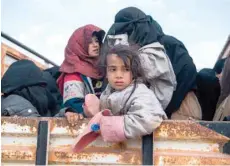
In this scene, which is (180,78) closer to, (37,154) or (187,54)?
(187,54)

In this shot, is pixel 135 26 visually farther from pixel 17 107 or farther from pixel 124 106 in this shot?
pixel 17 107

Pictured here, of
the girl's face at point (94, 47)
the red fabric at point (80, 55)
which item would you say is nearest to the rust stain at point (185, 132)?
the red fabric at point (80, 55)

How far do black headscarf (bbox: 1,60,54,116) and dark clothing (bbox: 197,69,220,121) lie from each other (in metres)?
1.05

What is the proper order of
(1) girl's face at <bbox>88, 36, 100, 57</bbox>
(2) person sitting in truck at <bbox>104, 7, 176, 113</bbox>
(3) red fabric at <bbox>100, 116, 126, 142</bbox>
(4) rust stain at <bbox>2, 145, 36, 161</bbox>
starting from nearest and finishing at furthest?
(3) red fabric at <bbox>100, 116, 126, 142</bbox> < (4) rust stain at <bbox>2, 145, 36, 161</bbox> < (2) person sitting in truck at <bbox>104, 7, 176, 113</bbox> < (1) girl's face at <bbox>88, 36, 100, 57</bbox>

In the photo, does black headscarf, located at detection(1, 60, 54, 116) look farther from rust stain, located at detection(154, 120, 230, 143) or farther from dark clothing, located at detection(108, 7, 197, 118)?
rust stain, located at detection(154, 120, 230, 143)

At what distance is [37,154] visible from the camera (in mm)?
1595

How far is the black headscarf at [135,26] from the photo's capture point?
220 cm

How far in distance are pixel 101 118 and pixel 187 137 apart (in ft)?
1.25

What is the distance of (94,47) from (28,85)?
51 cm

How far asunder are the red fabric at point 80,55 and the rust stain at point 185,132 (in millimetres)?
868

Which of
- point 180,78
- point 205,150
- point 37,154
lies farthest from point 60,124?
point 180,78

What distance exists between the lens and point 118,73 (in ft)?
6.00

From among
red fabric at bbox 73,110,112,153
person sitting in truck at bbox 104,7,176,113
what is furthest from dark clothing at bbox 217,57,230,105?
red fabric at bbox 73,110,112,153

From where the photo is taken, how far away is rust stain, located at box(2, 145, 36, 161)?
5.30 ft
